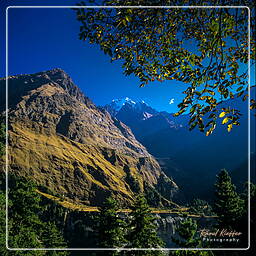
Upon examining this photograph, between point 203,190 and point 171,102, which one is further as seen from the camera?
point 203,190

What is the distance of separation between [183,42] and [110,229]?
1397 centimetres

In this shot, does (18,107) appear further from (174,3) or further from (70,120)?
(174,3)

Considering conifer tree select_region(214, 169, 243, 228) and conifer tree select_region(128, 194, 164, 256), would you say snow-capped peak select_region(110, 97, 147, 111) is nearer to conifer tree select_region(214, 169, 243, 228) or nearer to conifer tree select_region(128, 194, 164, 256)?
conifer tree select_region(128, 194, 164, 256)

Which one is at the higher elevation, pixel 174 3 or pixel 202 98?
pixel 174 3

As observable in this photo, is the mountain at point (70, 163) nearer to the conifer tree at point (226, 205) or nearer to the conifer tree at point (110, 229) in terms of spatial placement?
the conifer tree at point (110, 229)

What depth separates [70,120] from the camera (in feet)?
639

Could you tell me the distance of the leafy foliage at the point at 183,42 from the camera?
2.81 m

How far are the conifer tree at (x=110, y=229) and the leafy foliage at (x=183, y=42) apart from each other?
1146 centimetres

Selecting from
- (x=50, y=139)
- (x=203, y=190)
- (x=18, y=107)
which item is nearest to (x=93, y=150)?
(x=50, y=139)

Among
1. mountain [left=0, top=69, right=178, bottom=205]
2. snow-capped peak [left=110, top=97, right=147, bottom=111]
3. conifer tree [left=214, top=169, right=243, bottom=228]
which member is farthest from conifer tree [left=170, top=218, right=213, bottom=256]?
mountain [left=0, top=69, right=178, bottom=205]

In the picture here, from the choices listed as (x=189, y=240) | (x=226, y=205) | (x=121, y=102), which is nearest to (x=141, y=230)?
(x=189, y=240)

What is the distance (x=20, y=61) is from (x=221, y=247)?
24.2 feet

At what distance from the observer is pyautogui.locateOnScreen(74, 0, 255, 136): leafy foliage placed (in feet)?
9.22

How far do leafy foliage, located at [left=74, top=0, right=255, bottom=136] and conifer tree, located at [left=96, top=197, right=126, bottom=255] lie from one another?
11.5m
